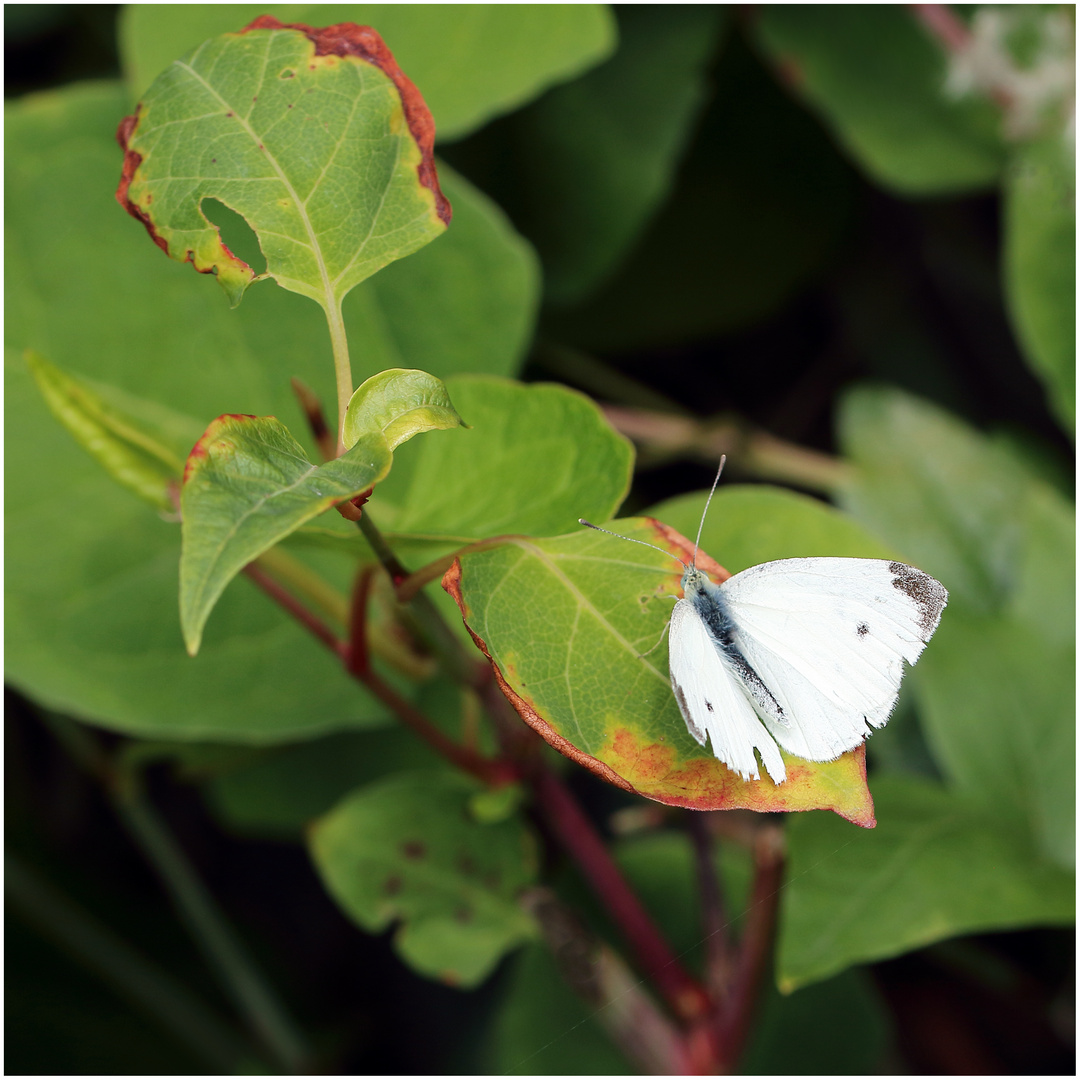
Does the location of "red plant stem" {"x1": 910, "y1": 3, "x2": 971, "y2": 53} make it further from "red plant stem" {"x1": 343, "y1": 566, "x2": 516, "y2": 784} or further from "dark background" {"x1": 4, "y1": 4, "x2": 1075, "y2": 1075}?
"red plant stem" {"x1": 343, "y1": 566, "x2": 516, "y2": 784}

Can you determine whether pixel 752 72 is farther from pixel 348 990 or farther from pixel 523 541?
pixel 348 990

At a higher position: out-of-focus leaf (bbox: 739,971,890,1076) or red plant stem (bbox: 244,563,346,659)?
red plant stem (bbox: 244,563,346,659)

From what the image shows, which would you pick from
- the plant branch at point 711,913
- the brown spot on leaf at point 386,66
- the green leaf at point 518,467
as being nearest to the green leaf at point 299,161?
the brown spot on leaf at point 386,66

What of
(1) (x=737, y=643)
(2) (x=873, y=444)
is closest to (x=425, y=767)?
(1) (x=737, y=643)

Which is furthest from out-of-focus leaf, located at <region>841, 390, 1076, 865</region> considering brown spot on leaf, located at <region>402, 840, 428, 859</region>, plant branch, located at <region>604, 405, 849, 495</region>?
brown spot on leaf, located at <region>402, 840, 428, 859</region>

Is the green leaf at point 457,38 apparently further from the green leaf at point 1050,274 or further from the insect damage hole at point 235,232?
the green leaf at point 1050,274

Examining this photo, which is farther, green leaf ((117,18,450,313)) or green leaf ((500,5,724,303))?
green leaf ((500,5,724,303))
